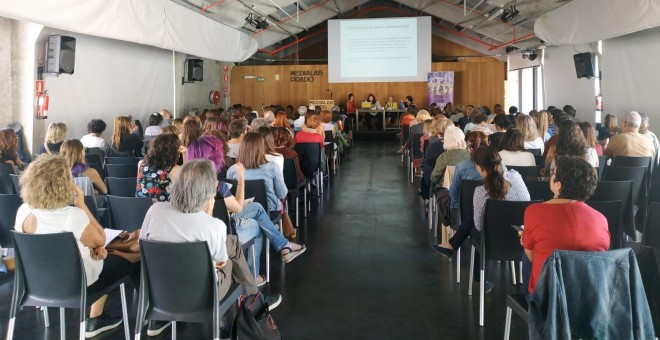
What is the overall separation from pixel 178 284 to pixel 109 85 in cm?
846

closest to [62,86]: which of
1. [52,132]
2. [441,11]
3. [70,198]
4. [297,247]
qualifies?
[52,132]

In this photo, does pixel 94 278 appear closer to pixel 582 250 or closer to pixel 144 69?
pixel 582 250

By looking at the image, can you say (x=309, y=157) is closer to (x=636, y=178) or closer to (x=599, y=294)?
(x=636, y=178)

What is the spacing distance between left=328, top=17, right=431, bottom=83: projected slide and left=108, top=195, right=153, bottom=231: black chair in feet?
40.1

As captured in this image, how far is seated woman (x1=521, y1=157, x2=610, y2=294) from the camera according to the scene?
2426 millimetres

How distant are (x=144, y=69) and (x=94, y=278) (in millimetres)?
9261

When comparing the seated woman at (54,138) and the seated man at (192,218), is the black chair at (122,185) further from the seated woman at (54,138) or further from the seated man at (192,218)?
the seated man at (192,218)

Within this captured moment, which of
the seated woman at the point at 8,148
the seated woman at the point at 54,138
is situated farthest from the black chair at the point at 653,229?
the seated woman at the point at 54,138

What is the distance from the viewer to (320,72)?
19.1m

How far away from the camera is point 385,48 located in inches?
603

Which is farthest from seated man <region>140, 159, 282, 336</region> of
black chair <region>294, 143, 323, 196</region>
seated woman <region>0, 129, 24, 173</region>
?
black chair <region>294, 143, 323, 196</region>

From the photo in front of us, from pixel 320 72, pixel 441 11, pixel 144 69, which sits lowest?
pixel 144 69

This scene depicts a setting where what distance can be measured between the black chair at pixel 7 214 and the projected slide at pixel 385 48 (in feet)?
41.0

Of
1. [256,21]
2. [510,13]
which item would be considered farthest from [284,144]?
[256,21]
